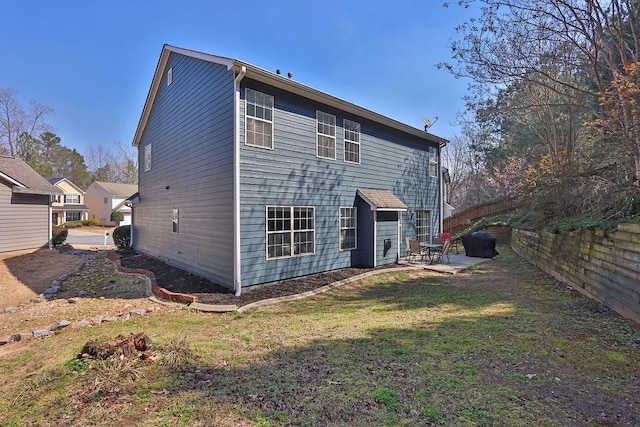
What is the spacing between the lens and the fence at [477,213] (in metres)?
20.0

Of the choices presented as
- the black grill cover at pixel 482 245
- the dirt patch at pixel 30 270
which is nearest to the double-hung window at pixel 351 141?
the black grill cover at pixel 482 245

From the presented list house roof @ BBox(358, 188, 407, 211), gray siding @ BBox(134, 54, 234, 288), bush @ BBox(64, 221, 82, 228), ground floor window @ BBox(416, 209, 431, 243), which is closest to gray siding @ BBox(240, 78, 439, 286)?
house roof @ BBox(358, 188, 407, 211)

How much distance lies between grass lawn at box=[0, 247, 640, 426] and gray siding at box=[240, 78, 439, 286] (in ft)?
7.78

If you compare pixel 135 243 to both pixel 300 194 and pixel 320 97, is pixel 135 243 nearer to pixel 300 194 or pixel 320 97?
pixel 300 194

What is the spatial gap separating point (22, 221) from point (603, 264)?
72.0ft

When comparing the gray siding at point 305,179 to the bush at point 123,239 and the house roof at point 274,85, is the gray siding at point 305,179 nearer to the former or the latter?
the house roof at point 274,85

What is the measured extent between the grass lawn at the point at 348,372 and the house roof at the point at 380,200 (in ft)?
15.6

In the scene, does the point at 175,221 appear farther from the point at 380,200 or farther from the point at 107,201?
the point at 107,201

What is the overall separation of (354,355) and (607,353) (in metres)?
3.14

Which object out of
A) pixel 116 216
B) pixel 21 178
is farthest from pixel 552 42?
pixel 116 216

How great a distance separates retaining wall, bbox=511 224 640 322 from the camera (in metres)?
4.99

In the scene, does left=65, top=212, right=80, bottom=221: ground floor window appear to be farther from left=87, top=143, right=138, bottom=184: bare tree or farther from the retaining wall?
the retaining wall

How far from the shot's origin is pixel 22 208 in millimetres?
15586

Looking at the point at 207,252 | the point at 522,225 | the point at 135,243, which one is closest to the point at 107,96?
the point at 135,243
